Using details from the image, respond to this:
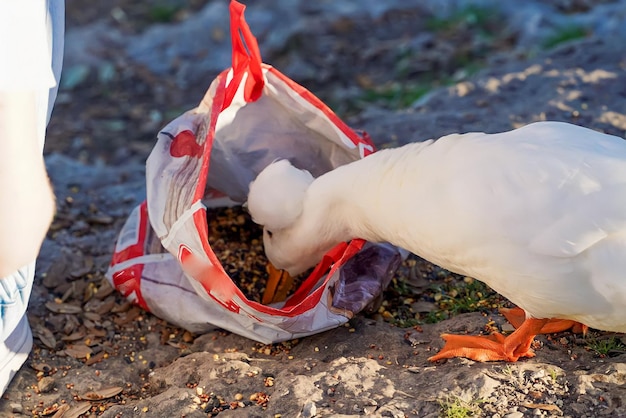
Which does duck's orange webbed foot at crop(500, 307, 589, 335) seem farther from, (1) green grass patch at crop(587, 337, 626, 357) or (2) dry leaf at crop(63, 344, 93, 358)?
(2) dry leaf at crop(63, 344, 93, 358)

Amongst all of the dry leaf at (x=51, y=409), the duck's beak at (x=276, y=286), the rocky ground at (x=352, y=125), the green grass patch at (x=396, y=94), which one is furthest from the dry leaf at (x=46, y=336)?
the green grass patch at (x=396, y=94)

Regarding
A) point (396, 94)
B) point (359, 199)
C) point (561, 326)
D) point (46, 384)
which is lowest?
point (396, 94)

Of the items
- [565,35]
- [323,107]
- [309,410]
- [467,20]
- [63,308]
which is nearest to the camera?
[309,410]

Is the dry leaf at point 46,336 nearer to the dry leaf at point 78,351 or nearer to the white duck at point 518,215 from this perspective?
the dry leaf at point 78,351

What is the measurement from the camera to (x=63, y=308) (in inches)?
123

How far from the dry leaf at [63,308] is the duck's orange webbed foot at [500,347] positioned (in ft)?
4.57

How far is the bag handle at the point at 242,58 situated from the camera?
280 cm

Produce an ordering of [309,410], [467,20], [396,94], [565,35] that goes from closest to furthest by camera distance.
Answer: [309,410], [396,94], [565,35], [467,20]

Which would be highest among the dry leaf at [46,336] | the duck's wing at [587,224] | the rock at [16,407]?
the duck's wing at [587,224]

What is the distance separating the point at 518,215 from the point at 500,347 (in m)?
0.45

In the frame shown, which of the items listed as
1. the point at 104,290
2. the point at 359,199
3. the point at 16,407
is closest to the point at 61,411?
the point at 16,407

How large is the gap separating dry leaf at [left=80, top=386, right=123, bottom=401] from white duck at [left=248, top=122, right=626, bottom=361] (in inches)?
37.6

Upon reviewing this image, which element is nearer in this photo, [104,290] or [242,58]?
[242,58]

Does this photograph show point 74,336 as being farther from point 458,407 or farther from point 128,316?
point 458,407
